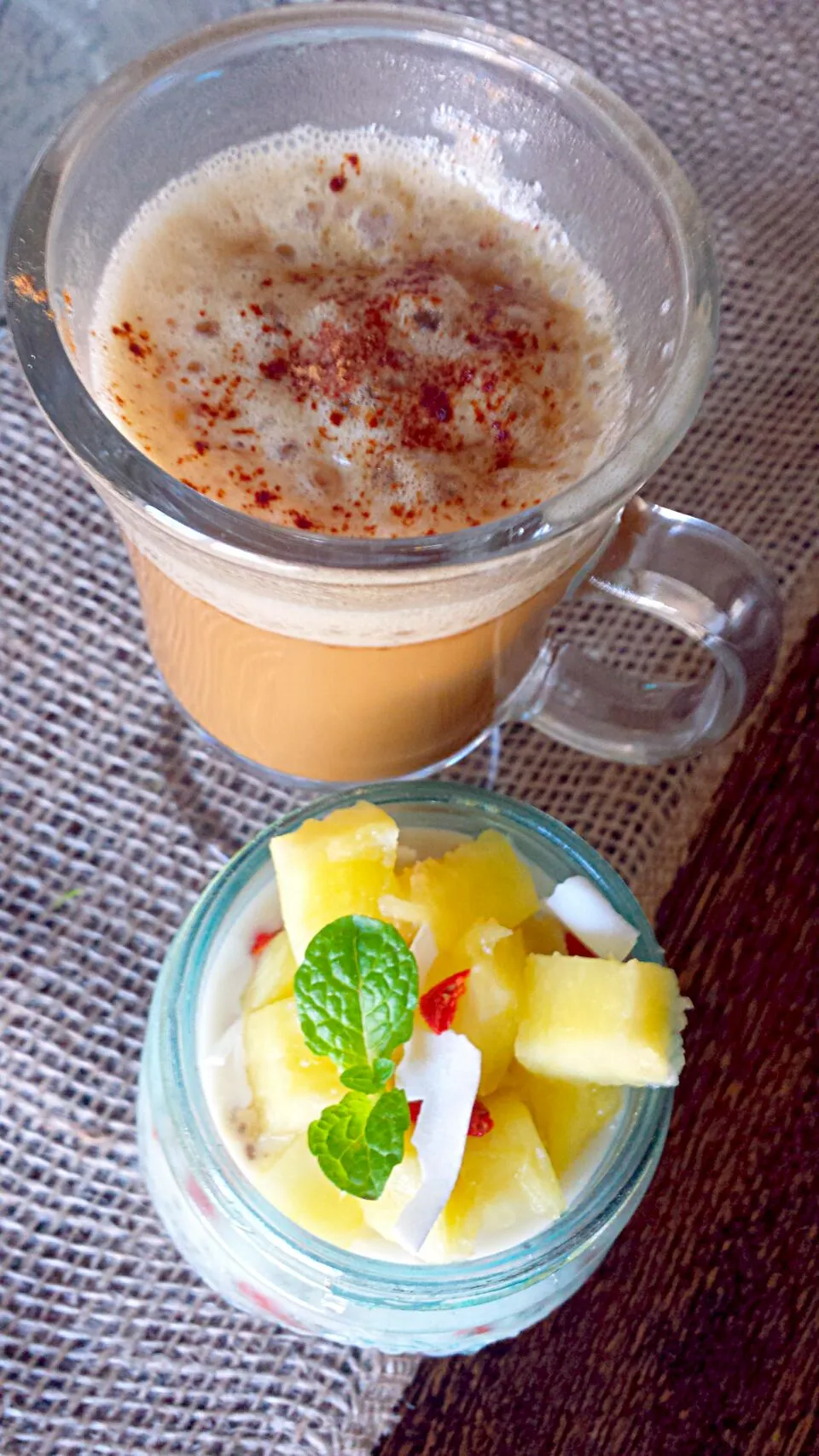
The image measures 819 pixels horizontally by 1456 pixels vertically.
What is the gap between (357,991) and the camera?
0.77 metres

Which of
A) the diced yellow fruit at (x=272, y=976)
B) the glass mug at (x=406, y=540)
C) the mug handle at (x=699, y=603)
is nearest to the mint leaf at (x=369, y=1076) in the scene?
the diced yellow fruit at (x=272, y=976)

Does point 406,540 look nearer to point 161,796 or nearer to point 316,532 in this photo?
point 316,532

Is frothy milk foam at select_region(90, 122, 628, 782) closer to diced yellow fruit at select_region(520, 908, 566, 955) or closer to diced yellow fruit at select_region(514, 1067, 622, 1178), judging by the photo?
diced yellow fruit at select_region(520, 908, 566, 955)

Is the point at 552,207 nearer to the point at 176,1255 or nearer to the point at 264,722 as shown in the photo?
the point at 264,722

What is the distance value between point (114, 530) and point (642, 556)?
0.47 m

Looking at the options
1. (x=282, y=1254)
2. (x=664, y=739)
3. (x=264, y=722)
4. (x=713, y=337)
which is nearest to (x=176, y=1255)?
(x=282, y=1254)

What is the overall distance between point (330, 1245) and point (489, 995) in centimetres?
17

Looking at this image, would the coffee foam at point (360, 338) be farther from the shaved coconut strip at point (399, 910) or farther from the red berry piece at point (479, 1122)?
the red berry piece at point (479, 1122)

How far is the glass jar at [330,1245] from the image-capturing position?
0.79m

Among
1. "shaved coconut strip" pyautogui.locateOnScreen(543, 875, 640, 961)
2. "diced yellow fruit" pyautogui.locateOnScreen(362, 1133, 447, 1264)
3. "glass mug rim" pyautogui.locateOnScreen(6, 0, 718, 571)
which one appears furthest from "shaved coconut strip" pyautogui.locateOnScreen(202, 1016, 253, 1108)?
"glass mug rim" pyautogui.locateOnScreen(6, 0, 718, 571)

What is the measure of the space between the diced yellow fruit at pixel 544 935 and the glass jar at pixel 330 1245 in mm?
34

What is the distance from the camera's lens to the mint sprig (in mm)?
762

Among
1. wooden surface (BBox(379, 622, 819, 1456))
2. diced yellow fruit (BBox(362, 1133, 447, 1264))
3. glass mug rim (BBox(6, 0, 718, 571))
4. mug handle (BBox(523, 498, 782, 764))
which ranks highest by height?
glass mug rim (BBox(6, 0, 718, 571))

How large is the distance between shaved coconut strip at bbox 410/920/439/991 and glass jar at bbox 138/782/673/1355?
0.14 meters
